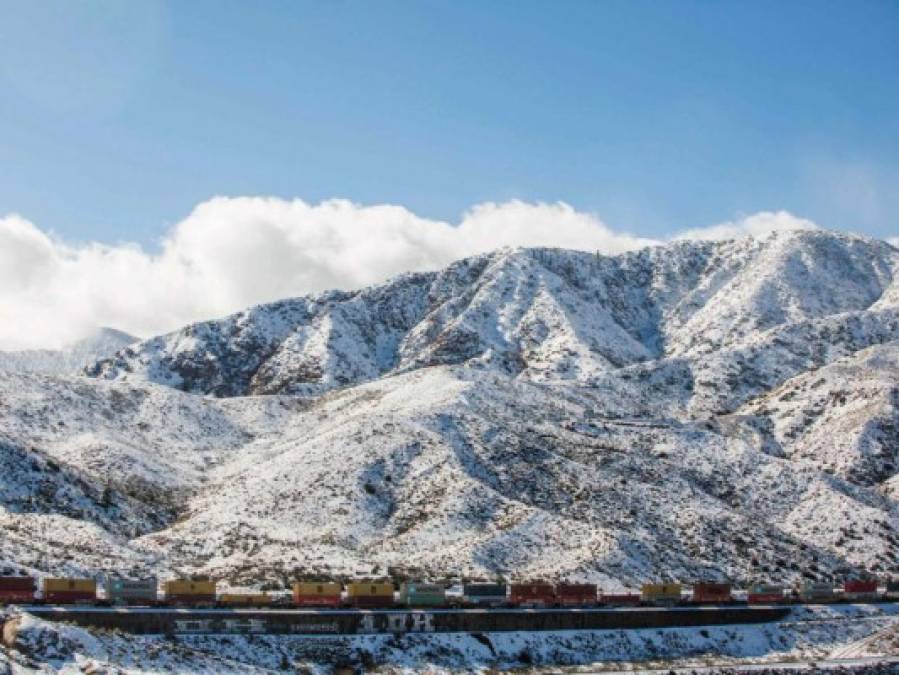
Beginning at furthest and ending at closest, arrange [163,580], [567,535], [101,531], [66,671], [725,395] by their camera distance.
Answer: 1. [725,395]
2. [567,535]
3. [101,531]
4. [163,580]
5. [66,671]

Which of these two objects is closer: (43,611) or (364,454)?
(43,611)

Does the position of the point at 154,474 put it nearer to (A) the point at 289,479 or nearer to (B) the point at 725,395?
(A) the point at 289,479

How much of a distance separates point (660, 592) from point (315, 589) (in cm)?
2976

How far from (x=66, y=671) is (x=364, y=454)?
233ft

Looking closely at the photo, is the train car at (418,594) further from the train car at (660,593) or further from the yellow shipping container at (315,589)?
the train car at (660,593)

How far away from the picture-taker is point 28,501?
328ft

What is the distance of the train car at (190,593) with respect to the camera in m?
71.9

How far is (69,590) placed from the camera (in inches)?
2736

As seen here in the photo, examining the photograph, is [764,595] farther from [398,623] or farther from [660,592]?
[398,623]

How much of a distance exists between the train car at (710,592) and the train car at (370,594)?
27.7 metres

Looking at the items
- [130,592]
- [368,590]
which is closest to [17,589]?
[130,592]

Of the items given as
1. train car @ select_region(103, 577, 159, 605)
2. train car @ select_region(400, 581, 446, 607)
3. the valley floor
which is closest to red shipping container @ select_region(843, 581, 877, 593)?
the valley floor

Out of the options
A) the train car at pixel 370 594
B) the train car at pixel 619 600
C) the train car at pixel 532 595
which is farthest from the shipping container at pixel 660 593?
the train car at pixel 370 594

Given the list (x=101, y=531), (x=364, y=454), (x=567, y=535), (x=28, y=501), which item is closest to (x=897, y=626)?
(x=567, y=535)
